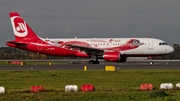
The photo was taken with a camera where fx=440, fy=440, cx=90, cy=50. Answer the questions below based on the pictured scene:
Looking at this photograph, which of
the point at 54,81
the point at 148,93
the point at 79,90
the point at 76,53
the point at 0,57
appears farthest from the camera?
the point at 0,57

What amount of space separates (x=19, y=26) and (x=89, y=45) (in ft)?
38.8

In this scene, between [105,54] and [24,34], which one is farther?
[24,34]

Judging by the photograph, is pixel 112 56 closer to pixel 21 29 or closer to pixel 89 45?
pixel 89 45

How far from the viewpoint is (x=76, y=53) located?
66.1 meters

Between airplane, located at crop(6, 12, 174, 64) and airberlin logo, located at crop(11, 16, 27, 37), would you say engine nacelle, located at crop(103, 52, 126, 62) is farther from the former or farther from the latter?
airberlin logo, located at crop(11, 16, 27, 37)

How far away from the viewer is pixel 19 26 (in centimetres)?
6869

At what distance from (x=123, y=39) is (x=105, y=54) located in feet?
14.6

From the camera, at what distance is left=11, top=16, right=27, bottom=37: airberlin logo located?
224ft

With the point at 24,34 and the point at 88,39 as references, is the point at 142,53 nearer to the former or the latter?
the point at 88,39

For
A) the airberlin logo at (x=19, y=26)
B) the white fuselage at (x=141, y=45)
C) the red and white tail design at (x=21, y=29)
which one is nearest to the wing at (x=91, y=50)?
the white fuselage at (x=141, y=45)

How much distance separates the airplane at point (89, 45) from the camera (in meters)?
63.4

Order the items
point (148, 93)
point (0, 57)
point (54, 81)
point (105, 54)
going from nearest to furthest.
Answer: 1. point (148, 93)
2. point (54, 81)
3. point (105, 54)
4. point (0, 57)

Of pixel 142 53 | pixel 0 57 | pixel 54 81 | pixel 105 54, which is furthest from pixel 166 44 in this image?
pixel 0 57

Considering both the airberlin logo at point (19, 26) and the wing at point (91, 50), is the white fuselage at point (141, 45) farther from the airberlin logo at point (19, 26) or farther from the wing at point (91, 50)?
the airberlin logo at point (19, 26)
